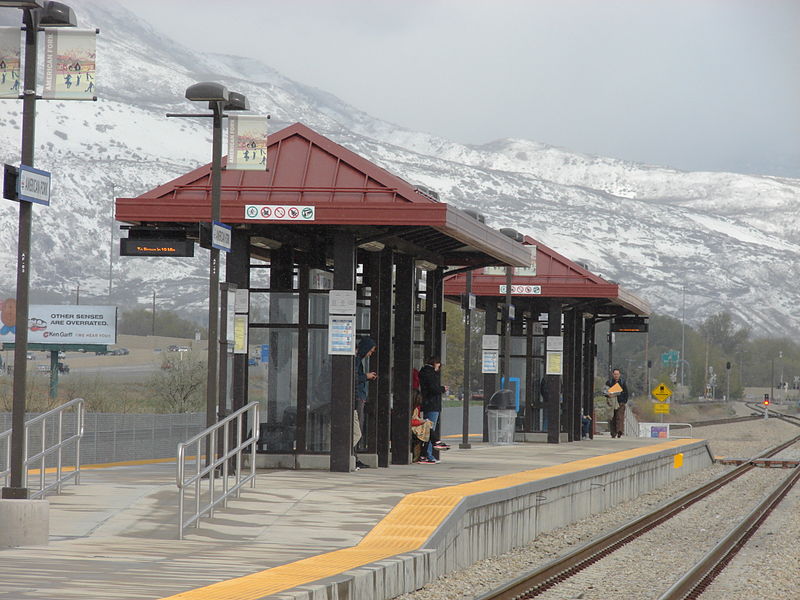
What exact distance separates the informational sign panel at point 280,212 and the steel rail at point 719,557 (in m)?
6.03

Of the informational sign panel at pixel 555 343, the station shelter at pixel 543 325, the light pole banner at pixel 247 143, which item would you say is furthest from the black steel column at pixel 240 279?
the informational sign panel at pixel 555 343

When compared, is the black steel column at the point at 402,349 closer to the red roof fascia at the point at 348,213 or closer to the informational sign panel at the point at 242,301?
the informational sign panel at the point at 242,301

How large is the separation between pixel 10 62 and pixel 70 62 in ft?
1.60

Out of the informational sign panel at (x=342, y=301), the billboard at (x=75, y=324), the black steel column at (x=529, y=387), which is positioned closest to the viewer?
the informational sign panel at (x=342, y=301)

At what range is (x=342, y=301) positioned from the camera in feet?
57.5

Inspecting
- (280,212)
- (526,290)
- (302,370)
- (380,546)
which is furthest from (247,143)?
(526,290)

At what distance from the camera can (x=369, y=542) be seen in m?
12.0

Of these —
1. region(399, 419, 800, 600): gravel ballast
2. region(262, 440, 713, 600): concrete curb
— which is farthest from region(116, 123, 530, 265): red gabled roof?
region(399, 419, 800, 600): gravel ballast

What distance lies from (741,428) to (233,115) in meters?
63.7

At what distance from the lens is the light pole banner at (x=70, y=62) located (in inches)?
470

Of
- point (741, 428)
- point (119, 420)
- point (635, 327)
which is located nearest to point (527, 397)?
point (635, 327)

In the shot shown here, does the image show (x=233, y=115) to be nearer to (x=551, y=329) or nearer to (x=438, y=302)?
(x=438, y=302)

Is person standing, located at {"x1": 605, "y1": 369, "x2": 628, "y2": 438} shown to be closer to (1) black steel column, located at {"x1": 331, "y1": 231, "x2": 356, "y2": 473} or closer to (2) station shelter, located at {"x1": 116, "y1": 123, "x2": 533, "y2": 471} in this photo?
(2) station shelter, located at {"x1": 116, "y1": 123, "x2": 533, "y2": 471}

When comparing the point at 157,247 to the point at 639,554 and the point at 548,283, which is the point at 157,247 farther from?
the point at 548,283
